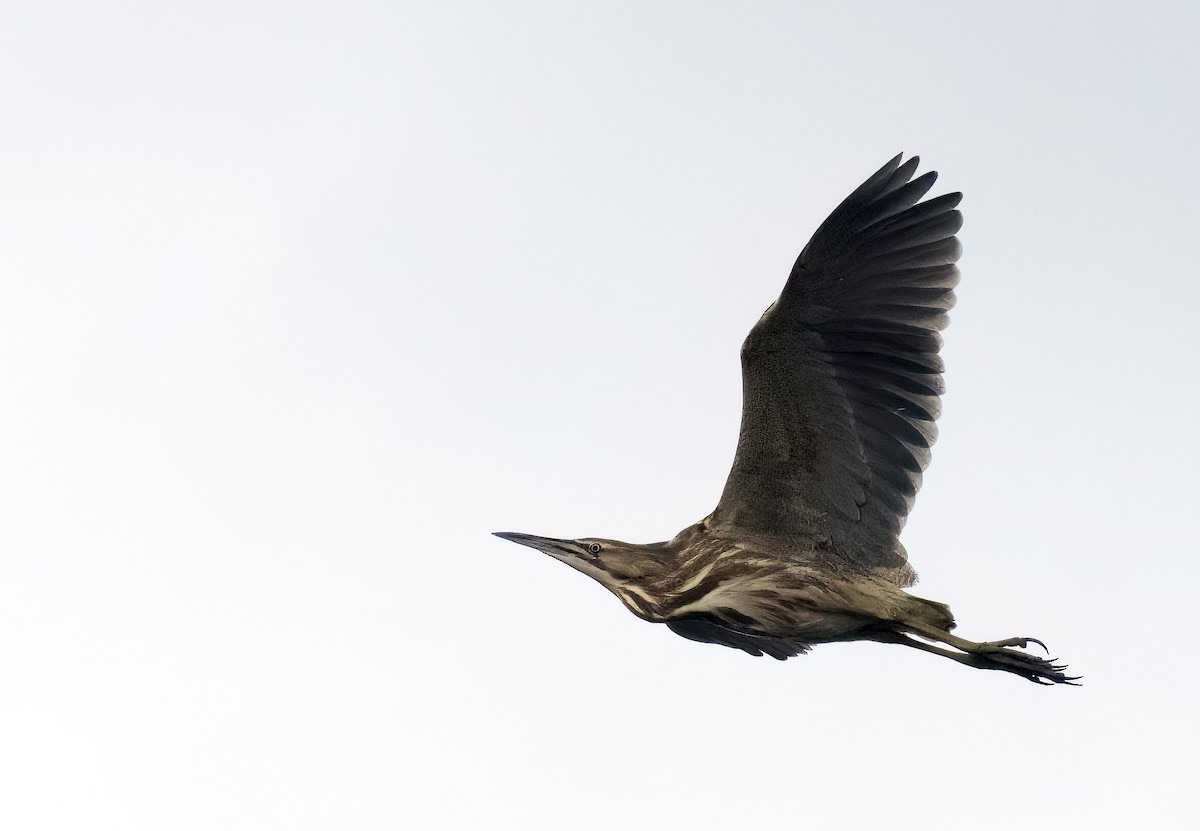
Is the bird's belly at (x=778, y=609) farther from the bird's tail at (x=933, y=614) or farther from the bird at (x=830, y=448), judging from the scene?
the bird's tail at (x=933, y=614)

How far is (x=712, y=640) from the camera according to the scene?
23.1 ft

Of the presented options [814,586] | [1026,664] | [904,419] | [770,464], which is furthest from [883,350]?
[1026,664]

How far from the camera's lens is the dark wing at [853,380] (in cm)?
704

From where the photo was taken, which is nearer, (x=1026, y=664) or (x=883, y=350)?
(x=1026, y=664)

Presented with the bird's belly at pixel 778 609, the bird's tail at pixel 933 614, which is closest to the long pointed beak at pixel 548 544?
the bird's belly at pixel 778 609

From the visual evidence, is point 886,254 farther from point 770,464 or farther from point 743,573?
point 743,573

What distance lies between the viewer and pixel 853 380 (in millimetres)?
7102

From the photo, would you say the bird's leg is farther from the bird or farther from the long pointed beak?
the long pointed beak

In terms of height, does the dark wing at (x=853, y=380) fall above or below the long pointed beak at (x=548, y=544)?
above

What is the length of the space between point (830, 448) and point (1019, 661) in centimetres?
148

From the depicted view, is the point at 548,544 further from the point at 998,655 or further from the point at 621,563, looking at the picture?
the point at 998,655

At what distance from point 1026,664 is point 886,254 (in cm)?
235

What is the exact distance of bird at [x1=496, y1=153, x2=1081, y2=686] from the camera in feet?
22.8

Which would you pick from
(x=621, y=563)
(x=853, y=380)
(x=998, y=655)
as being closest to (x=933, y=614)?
(x=998, y=655)
